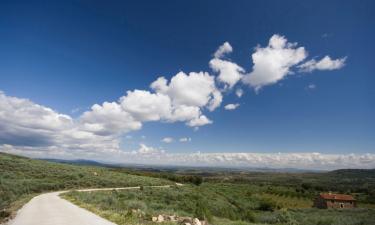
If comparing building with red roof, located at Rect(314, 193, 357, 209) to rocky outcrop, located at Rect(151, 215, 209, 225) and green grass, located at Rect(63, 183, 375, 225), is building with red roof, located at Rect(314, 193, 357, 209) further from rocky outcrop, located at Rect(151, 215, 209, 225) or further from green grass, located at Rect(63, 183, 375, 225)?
rocky outcrop, located at Rect(151, 215, 209, 225)

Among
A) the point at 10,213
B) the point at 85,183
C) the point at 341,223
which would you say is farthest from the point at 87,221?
the point at 85,183

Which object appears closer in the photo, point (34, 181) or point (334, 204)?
point (34, 181)

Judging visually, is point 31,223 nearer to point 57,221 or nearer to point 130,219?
point 57,221

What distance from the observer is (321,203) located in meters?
64.0

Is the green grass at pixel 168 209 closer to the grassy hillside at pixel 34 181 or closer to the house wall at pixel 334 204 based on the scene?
the grassy hillside at pixel 34 181

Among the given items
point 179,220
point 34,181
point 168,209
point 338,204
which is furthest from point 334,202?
point 179,220

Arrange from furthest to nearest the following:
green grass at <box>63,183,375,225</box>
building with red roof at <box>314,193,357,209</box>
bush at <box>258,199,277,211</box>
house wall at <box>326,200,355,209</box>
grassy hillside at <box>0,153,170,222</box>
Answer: building with red roof at <box>314,193,357,209</box>
house wall at <box>326,200,355,209</box>
bush at <box>258,199,277,211</box>
grassy hillside at <box>0,153,170,222</box>
green grass at <box>63,183,375,225</box>

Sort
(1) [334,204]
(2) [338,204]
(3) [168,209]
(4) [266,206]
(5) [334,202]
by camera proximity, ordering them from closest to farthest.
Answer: (3) [168,209], (4) [266,206], (1) [334,204], (2) [338,204], (5) [334,202]

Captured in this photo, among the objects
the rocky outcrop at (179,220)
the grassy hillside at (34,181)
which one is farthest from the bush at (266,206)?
the rocky outcrop at (179,220)

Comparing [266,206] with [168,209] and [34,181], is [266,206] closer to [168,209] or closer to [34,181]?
[168,209]

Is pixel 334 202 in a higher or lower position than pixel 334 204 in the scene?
higher

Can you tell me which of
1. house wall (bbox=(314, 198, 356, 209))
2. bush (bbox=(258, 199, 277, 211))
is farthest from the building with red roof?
bush (bbox=(258, 199, 277, 211))

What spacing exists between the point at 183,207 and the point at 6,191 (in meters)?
16.9

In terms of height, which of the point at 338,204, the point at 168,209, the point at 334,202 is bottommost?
the point at 338,204
